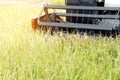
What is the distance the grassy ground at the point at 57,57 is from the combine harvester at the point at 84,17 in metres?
0.15

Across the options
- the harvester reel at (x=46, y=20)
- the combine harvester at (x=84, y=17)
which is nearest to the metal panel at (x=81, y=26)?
the combine harvester at (x=84, y=17)

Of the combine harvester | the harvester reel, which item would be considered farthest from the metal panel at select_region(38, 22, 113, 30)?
the harvester reel

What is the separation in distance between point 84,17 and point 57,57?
1280 millimetres

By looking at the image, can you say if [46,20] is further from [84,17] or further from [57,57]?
[57,57]

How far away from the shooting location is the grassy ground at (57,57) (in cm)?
301

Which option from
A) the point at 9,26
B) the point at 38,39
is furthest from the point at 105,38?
the point at 9,26

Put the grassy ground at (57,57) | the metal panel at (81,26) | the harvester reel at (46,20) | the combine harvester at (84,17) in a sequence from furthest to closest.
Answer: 1. the harvester reel at (46,20)
2. the combine harvester at (84,17)
3. the metal panel at (81,26)
4. the grassy ground at (57,57)

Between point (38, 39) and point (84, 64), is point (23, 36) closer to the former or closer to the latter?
point (38, 39)

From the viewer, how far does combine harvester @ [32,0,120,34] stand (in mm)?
4040

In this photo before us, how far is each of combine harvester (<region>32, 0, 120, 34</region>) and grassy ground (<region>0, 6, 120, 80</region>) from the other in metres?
0.15

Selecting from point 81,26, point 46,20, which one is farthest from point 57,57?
point 46,20

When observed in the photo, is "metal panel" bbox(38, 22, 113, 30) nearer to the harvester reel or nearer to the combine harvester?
the combine harvester

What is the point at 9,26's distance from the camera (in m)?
5.17

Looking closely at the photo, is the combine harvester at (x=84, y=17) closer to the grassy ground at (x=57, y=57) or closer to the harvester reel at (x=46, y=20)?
the harvester reel at (x=46, y=20)
